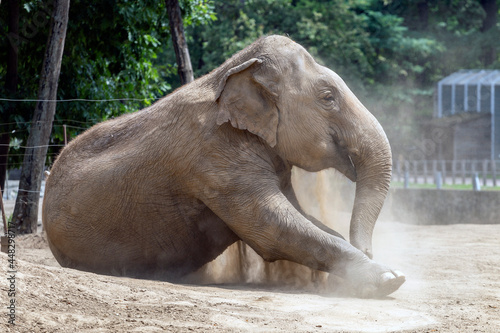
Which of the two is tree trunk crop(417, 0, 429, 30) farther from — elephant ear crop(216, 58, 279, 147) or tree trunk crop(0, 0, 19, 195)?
elephant ear crop(216, 58, 279, 147)

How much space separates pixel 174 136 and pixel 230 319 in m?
2.48

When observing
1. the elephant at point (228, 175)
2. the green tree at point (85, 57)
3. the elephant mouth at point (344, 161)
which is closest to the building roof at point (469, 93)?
the green tree at point (85, 57)

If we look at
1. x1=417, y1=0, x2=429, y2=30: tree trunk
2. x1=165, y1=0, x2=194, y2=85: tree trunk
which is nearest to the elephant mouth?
x1=165, y1=0, x2=194, y2=85: tree trunk

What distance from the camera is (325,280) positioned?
260 inches

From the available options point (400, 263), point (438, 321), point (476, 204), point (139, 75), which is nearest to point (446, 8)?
point (476, 204)

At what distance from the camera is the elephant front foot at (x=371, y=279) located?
19.3 feet

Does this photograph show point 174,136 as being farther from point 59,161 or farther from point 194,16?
point 194,16

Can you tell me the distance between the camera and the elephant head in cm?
663

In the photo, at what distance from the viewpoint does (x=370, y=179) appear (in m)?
6.63

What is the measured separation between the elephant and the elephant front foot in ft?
0.03

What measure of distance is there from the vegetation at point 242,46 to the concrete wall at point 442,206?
6642 mm

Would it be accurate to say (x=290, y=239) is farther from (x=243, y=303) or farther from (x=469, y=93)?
(x=469, y=93)

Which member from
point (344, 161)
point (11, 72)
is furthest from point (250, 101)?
point (11, 72)

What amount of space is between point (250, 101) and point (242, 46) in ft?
70.5
